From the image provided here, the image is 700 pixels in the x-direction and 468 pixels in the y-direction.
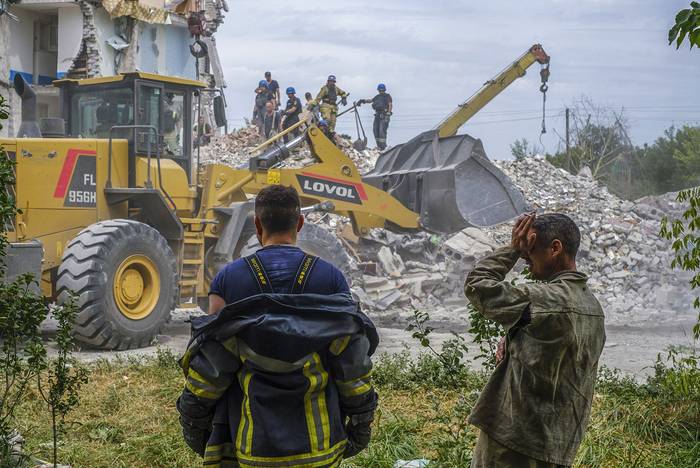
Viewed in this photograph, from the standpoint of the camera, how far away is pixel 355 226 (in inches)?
533

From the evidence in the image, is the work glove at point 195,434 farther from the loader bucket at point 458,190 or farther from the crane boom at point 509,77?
the crane boom at point 509,77

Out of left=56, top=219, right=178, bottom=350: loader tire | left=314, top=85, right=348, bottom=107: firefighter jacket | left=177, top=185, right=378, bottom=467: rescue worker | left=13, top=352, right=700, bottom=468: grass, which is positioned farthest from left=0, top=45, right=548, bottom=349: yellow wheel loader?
left=314, top=85, right=348, bottom=107: firefighter jacket

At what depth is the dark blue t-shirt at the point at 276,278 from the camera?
10.2 ft

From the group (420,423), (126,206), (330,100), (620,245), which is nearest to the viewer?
(420,423)

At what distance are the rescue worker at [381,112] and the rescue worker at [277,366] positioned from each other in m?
19.2

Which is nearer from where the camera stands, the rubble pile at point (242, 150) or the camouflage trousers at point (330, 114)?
the camouflage trousers at point (330, 114)

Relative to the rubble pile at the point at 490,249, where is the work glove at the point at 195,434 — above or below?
above

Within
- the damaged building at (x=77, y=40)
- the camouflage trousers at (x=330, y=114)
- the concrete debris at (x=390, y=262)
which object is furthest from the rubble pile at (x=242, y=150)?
the concrete debris at (x=390, y=262)

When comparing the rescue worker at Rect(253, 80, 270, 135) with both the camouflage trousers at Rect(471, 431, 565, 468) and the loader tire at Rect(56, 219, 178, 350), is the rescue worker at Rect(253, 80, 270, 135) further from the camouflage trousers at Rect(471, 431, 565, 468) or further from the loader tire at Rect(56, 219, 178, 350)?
the camouflage trousers at Rect(471, 431, 565, 468)

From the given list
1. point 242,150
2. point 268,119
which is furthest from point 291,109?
point 242,150

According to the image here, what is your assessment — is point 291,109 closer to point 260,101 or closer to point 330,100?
point 330,100

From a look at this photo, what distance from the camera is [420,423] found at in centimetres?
602

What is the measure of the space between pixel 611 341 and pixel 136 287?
580cm

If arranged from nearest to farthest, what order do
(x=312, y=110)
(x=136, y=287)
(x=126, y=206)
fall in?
1. (x=136, y=287)
2. (x=126, y=206)
3. (x=312, y=110)
